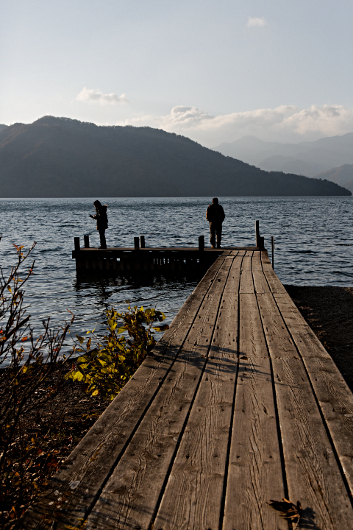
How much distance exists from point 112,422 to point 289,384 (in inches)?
63.0

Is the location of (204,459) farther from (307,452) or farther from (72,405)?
(72,405)

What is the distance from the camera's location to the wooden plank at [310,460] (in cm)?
214

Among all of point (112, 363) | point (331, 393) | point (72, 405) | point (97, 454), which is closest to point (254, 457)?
point (97, 454)

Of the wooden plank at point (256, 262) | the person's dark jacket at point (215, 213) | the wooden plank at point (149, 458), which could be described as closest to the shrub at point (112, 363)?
the wooden plank at point (149, 458)

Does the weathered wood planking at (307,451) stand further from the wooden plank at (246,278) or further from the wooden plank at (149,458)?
the wooden plank at (246,278)

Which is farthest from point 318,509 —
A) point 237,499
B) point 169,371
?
point 169,371

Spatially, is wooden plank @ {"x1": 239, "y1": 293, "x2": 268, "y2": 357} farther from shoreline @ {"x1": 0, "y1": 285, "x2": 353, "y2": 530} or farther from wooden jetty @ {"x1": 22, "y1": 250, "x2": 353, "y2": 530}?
shoreline @ {"x1": 0, "y1": 285, "x2": 353, "y2": 530}

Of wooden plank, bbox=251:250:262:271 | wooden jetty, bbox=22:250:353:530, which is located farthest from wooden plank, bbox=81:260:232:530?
wooden plank, bbox=251:250:262:271

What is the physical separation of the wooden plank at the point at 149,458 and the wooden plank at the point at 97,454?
2.4 inches

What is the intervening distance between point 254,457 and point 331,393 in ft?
3.94

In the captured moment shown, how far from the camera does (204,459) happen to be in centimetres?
258

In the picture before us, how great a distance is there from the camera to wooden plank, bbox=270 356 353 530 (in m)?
2.14

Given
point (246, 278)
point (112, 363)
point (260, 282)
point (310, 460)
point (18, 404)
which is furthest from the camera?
point (246, 278)

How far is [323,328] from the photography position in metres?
9.34
